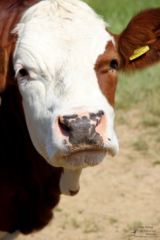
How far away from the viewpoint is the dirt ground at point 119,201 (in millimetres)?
4516

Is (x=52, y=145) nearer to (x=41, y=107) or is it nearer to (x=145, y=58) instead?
(x=41, y=107)

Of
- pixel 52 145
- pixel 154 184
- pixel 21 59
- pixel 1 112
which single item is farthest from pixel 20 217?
pixel 154 184

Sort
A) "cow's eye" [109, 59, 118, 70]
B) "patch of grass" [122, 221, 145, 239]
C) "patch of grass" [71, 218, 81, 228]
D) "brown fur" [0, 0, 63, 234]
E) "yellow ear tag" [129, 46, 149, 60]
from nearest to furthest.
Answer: "cow's eye" [109, 59, 118, 70] < "brown fur" [0, 0, 63, 234] < "yellow ear tag" [129, 46, 149, 60] < "patch of grass" [122, 221, 145, 239] < "patch of grass" [71, 218, 81, 228]

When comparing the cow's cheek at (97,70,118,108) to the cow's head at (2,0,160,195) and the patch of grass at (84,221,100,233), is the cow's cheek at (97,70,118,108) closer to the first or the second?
the cow's head at (2,0,160,195)

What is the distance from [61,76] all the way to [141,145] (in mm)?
3720

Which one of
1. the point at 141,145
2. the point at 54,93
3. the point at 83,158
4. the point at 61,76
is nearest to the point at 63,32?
the point at 61,76

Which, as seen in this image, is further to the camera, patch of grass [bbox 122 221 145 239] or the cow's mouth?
patch of grass [bbox 122 221 145 239]

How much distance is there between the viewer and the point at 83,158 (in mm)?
2508

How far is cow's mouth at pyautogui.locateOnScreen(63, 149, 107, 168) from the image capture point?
2486 mm

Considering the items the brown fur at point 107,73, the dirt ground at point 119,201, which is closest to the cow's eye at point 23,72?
the brown fur at point 107,73

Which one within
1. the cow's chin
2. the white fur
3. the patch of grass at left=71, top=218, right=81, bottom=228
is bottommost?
the patch of grass at left=71, top=218, right=81, bottom=228

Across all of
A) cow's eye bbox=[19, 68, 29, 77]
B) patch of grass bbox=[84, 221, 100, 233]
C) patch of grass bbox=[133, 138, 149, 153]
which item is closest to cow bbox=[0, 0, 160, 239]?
cow's eye bbox=[19, 68, 29, 77]

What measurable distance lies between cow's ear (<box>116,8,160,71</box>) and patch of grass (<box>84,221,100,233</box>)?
2166 mm

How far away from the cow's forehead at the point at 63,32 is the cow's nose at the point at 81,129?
534 millimetres
